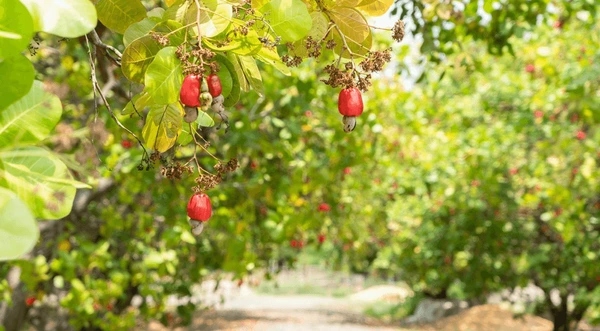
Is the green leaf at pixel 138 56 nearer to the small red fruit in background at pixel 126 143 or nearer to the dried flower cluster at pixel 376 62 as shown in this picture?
the dried flower cluster at pixel 376 62

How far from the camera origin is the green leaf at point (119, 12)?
4.55ft

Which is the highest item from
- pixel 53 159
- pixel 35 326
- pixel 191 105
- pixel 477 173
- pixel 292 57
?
pixel 477 173

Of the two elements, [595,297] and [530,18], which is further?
[595,297]

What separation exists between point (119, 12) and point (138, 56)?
6.5 inches

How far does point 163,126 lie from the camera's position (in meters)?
1.41

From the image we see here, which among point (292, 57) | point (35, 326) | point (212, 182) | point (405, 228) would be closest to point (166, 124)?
point (212, 182)

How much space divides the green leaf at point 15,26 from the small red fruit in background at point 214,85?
0.45 m

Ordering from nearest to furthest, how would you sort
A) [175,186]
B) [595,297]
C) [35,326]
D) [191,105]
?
[191,105] → [175,186] → [35,326] → [595,297]

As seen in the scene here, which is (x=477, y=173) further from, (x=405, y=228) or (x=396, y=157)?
(x=405, y=228)

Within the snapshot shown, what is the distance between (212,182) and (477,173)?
7.62 meters

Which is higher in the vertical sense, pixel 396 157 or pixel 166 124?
pixel 396 157

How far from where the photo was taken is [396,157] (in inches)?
355

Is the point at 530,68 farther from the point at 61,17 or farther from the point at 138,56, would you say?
the point at 61,17

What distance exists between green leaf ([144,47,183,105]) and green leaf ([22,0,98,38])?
12.8 inches
